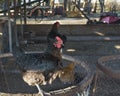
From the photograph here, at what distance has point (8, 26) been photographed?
6.36 metres

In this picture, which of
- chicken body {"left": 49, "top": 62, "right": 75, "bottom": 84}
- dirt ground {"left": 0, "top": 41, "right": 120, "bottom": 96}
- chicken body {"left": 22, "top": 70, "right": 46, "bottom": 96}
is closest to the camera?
chicken body {"left": 22, "top": 70, "right": 46, "bottom": 96}

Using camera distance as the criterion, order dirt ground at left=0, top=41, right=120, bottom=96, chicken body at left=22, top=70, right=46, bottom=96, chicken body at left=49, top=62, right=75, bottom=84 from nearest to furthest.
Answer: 1. chicken body at left=22, top=70, right=46, bottom=96
2. chicken body at left=49, top=62, right=75, bottom=84
3. dirt ground at left=0, top=41, right=120, bottom=96

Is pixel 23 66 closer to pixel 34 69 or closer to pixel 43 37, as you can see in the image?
pixel 34 69

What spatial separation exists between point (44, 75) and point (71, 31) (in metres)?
6.48

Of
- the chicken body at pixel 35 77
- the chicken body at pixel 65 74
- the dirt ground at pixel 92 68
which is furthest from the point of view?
the dirt ground at pixel 92 68

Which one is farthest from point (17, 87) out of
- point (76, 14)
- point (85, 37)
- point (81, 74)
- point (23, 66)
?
point (76, 14)

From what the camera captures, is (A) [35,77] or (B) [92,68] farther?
(B) [92,68]

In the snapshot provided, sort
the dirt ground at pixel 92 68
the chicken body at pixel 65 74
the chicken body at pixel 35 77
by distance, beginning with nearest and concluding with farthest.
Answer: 1. the chicken body at pixel 35 77
2. the chicken body at pixel 65 74
3. the dirt ground at pixel 92 68

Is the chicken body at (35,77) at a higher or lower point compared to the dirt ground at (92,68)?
higher

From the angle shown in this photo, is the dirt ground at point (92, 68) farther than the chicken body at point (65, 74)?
Yes

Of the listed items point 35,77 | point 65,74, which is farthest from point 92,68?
point 35,77

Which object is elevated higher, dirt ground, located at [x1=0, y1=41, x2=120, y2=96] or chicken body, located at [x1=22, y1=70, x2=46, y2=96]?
chicken body, located at [x1=22, y1=70, x2=46, y2=96]

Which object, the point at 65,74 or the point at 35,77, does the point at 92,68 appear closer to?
the point at 65,74

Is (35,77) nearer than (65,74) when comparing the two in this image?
Yes
